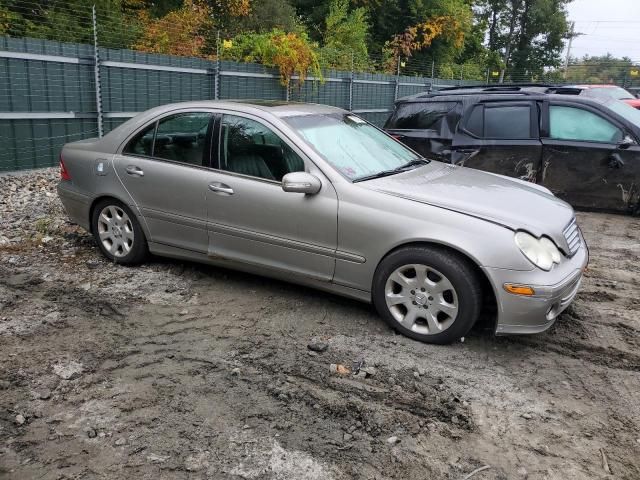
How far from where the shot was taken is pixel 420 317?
388 centimetres

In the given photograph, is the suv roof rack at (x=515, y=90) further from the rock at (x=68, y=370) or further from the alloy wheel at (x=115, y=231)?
the rock at (x=68, y=370)

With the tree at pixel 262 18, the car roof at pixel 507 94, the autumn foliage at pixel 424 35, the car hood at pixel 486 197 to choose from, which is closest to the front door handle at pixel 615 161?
the car roof at pixel 507 94

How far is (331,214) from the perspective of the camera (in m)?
4.07

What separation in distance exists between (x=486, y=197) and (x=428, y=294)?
85 centimetres

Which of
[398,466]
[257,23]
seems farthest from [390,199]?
[257,23]

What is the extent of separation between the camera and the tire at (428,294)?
367 cm

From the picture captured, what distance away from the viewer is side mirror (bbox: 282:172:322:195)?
159 inches

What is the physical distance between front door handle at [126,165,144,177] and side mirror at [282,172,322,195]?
5.07 feet

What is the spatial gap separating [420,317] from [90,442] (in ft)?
7.00

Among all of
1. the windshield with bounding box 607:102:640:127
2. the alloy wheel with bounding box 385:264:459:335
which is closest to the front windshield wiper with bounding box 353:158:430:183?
the alloy wheel with bounding box 385:264:459:335

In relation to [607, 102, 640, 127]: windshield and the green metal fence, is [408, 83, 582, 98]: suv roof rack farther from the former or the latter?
the green metal fence

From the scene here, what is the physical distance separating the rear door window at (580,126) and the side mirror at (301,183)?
471cm

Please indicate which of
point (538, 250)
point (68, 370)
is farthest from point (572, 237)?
point (68, 370)

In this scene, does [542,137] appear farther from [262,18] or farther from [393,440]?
[262,18]
